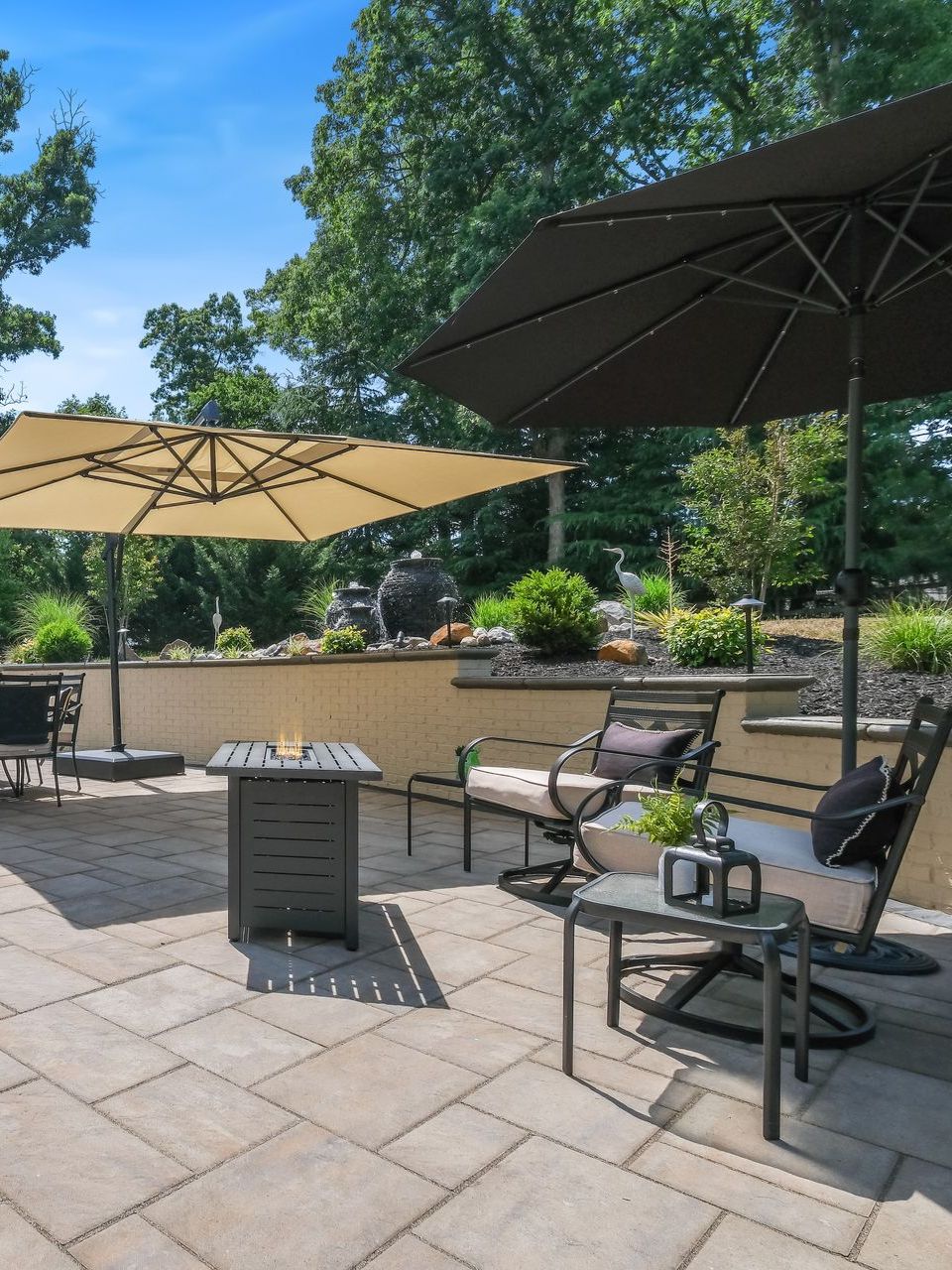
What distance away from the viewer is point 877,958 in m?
2.83

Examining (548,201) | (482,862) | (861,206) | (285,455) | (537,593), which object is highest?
(548,201)

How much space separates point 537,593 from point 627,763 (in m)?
2.92

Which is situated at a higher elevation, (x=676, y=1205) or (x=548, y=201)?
(x=548, y=201)

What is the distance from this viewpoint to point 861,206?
Answer: 259 cm

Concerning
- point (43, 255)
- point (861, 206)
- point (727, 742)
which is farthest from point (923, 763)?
point (43, 255)

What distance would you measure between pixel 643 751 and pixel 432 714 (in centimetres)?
268

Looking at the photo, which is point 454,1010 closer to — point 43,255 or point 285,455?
point 285,455

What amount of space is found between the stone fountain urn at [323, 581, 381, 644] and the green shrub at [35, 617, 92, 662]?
9.96 feet

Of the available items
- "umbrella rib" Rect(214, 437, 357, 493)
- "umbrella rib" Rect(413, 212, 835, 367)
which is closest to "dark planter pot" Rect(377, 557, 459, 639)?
"umbrella rib" Rect(214, 437, 357, 493)

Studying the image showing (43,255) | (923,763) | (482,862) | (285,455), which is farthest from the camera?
(43,255)

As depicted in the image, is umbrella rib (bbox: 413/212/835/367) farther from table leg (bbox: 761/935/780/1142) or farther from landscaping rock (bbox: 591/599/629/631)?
landscaping rock (bbox: 591/599/629/631)

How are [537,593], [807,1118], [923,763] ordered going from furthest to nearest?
1. [537,593]
2. [923,763]
3. [807,1118]

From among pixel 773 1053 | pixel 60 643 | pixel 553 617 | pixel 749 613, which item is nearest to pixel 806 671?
pixel 749 613

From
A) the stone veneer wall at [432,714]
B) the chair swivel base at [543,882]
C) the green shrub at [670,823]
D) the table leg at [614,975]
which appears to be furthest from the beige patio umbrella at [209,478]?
the table leg at [614,975]
